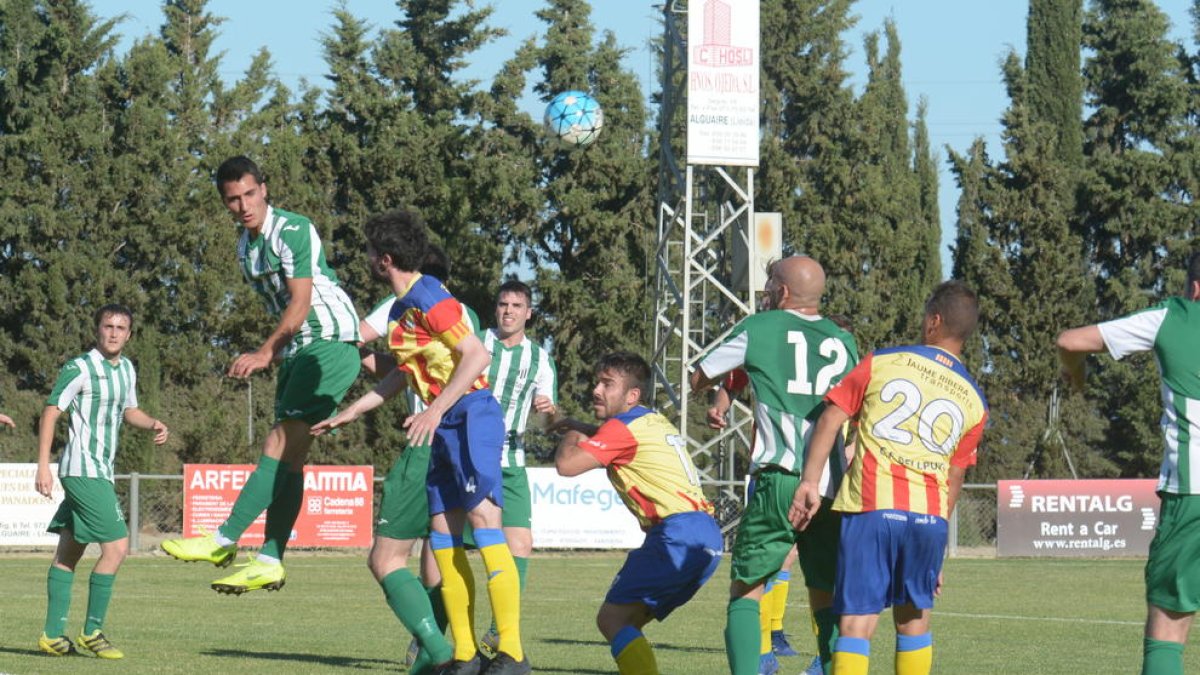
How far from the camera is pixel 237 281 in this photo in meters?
36.4

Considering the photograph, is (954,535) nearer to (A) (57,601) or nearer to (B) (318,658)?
(B) (318,658)

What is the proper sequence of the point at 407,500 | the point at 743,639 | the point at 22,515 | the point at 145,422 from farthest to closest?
the point at 22,515 < the point at 145,422 < the point at 407,500 < the point at 743,639

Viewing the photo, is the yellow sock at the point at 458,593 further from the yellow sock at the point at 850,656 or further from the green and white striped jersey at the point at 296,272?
the yellow sock at the point at 850,656

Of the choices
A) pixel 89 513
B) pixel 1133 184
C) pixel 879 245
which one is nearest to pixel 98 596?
pixel 89 513

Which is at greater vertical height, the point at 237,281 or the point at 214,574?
the point at 237,281

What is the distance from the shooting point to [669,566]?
7.35m

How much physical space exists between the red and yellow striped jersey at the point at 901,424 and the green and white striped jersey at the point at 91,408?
555cm

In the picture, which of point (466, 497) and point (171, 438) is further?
point (171, 438)

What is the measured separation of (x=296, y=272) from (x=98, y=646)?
3.00m

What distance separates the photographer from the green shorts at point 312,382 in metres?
8.21

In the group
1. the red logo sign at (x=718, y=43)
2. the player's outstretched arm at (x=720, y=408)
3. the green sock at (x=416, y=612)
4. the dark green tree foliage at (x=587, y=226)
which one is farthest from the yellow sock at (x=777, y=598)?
the dark green tree foliage at (x=587, y=226)

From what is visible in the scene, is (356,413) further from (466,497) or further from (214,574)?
(214,574)

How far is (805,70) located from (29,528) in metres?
24.9

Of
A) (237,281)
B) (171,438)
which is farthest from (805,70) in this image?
(171,438)
